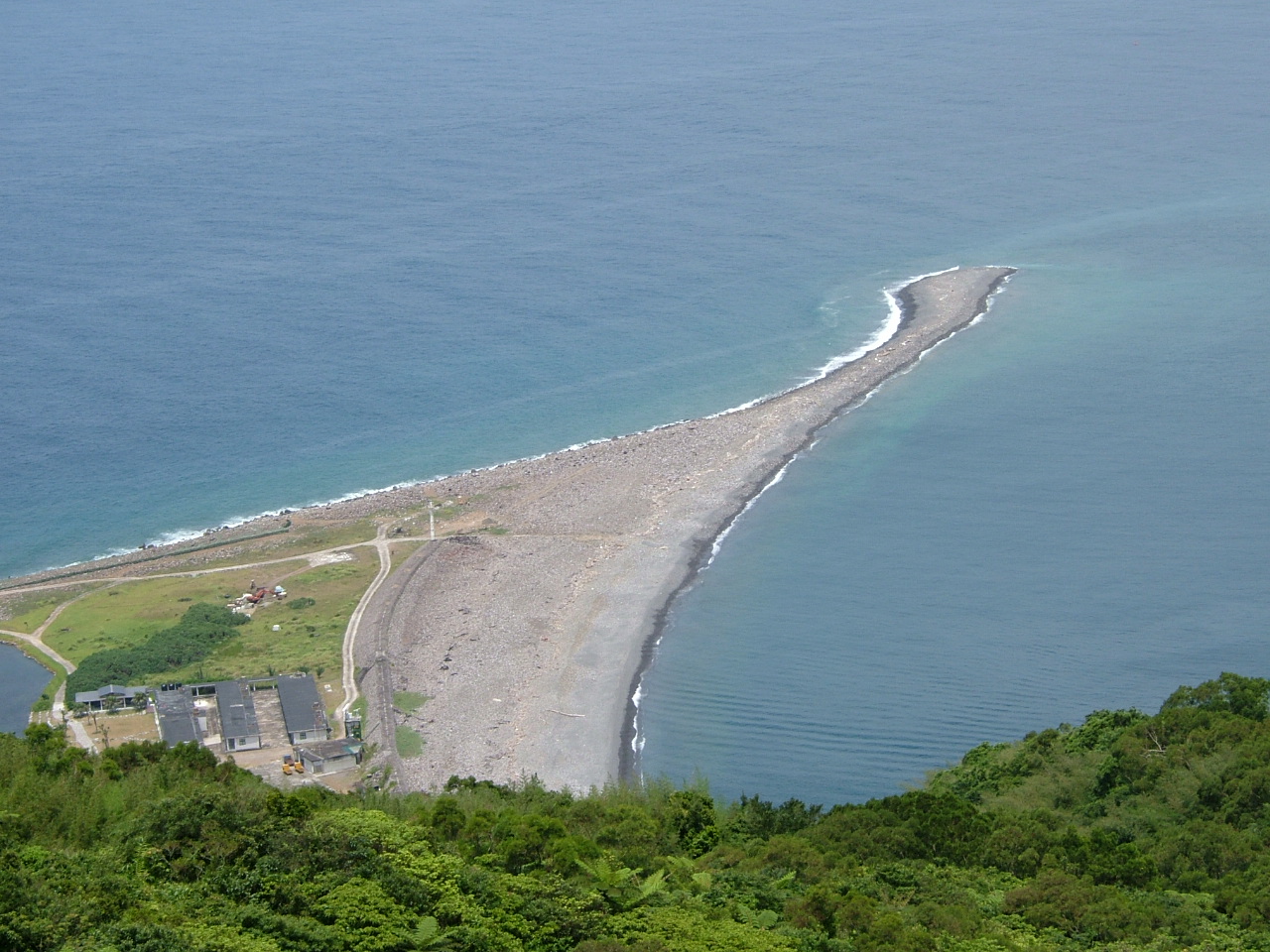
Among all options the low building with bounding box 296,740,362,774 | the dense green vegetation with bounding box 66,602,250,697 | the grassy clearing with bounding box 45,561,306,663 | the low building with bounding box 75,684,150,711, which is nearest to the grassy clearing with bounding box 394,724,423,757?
the low building with bounding box 296,740,362,774

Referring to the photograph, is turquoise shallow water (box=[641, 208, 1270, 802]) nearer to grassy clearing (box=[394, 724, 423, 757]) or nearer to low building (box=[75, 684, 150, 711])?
grassy clearing (box=[394, 724, 423, 757])

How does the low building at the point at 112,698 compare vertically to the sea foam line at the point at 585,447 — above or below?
below

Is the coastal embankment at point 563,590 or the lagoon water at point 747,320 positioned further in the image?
the lagoon water at point 747,320

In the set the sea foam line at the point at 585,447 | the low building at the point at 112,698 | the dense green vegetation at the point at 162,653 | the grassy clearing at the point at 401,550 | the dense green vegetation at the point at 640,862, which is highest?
the sea foam line at the point at 585,447

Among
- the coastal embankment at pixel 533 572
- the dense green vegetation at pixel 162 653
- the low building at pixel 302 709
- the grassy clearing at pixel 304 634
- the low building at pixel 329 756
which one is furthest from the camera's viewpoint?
the grassy clearing at pixel 304 634

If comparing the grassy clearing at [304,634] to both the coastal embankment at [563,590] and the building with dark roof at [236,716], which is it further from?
the building with dark roof at [236,716]

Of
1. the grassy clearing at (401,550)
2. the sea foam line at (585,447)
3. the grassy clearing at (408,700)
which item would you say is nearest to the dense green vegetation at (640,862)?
the grassy clearing at (408,700)

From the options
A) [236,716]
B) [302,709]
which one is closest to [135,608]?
[236,716]

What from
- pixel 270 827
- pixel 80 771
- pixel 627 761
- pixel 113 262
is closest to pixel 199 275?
pixel 113 262
